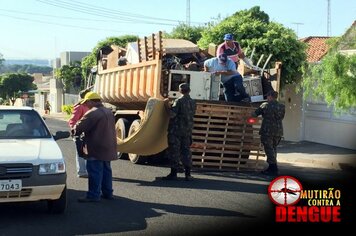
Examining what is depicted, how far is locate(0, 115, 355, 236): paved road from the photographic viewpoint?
6.98 meters

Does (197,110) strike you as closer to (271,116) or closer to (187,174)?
(271,116)

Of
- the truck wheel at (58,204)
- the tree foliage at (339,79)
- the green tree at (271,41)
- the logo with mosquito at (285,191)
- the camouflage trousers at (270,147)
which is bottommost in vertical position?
the truck wheel at (58,204)

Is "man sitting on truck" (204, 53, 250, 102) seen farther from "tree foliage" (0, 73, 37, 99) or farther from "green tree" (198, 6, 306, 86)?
"tree foliage" (0, 73, 37, 99)

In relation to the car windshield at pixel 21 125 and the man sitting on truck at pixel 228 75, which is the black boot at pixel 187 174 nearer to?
the man sitting on truck at pixel 228 75

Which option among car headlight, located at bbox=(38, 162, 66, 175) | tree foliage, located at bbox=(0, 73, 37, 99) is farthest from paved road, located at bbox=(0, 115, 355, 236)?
tree foliage, located at bbox=(0, 73, 37, 99)

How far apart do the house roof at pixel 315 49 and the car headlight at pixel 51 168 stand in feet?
60.1

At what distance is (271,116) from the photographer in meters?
12.1

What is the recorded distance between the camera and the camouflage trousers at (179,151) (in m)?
11.0

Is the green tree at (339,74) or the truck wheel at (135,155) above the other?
the green tree at (339,74)

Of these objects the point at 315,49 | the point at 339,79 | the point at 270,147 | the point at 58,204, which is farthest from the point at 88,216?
the point at 315,49

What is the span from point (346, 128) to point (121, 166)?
783cm

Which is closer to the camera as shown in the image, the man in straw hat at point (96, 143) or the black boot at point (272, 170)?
the man in straw hat at point (96, 143)

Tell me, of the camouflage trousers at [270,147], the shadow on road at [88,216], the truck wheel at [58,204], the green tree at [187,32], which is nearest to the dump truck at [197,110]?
the camouflage trousers at [270,147]

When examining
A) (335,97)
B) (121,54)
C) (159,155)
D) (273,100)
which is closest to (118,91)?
(121,54)
